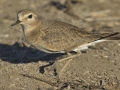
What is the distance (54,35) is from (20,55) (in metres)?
1.62

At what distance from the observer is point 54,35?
24.7ft

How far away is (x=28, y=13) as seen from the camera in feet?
24.8

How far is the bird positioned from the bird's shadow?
0.73m

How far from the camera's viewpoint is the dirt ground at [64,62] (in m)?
7.08

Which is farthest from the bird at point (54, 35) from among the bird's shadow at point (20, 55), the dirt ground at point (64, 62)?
the bird's shadow at point (20, 55)

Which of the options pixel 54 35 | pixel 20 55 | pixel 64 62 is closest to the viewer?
pixel 54 35

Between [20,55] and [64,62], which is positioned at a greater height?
[64,62]

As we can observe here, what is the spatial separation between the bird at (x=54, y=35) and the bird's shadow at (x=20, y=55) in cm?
73

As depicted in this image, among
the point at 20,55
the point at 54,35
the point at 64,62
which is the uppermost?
the point at 54,35

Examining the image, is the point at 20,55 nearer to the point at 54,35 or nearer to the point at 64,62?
the point at 64,62

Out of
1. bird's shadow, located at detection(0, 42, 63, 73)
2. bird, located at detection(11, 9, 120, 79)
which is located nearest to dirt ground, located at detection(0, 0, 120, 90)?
bird's shadow, located at detection(0, 42, 63, 73)

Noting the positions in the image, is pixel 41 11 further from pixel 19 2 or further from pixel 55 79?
pixel 55 79

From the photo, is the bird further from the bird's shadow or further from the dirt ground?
the bird's shadow

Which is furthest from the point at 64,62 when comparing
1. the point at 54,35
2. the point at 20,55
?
the point at 20,55
